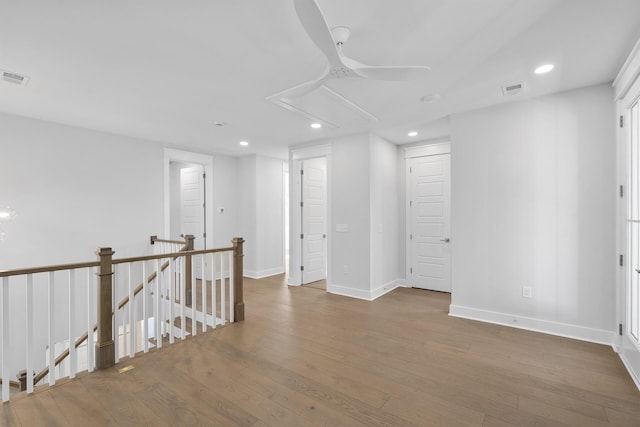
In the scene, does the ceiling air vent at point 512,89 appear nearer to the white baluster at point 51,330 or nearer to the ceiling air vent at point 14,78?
the white baluster at point 51,330

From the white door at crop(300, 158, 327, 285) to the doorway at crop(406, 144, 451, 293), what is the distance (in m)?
1.64

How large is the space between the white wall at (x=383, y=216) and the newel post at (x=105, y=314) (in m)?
3.25

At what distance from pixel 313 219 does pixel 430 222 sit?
210cm

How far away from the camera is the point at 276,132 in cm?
455

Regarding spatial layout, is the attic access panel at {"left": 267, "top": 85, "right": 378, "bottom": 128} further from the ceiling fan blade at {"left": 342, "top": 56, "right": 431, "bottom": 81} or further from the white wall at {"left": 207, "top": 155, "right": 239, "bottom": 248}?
the white wall at {"left": 207, "top": 155, "right": 239, "bottom": 248}

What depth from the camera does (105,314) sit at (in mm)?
2543

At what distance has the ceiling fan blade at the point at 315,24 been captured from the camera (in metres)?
1.34

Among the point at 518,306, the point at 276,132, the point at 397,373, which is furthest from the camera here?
the point at 276,132

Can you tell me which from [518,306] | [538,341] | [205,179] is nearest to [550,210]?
[518,306]

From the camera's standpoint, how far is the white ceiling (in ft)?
5.99

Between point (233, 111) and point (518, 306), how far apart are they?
13.4 ft

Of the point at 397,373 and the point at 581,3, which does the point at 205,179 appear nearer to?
the point at 397,373

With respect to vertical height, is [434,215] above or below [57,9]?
below

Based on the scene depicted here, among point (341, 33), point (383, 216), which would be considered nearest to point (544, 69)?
point (341, 33)
